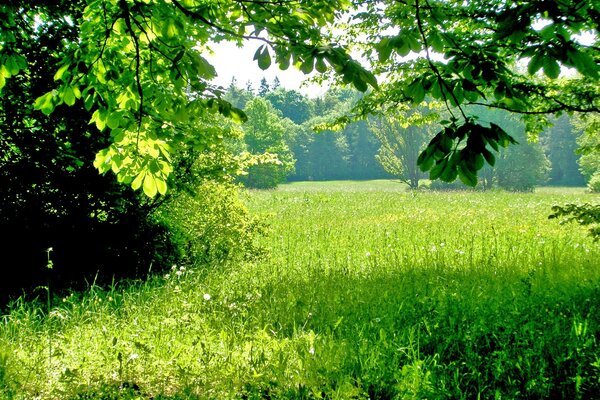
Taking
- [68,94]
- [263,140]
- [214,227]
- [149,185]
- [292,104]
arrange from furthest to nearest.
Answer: [292,104] → [263,140] → [214,227] → [149,185] → [68,94]

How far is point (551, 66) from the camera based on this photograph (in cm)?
A: 181

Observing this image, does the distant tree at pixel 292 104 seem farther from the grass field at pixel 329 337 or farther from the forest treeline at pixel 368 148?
the grass field at pixel 329 337

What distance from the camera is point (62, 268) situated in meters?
6.47

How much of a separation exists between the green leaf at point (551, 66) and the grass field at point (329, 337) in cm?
223

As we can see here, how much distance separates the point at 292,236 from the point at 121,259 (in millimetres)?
5217

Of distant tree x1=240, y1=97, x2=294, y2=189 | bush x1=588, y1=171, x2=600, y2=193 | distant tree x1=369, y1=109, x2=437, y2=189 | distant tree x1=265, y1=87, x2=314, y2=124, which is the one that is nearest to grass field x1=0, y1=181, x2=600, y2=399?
bush x1=588, y1=171, x2=600, y2=193

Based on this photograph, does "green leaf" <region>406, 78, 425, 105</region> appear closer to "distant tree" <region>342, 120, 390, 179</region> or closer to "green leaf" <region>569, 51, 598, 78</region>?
"green leaf" <region>569, 51, 598, 78</region>

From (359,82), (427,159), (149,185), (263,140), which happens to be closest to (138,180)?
(149,185)

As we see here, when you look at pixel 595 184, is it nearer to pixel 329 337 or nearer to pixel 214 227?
pixel 214 227

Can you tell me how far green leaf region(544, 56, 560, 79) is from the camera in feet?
5.93

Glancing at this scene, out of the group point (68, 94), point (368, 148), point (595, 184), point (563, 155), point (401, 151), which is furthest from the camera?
point (368, 148)

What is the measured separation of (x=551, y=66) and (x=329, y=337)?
122 inches

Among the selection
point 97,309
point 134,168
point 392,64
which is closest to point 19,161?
point 97,309

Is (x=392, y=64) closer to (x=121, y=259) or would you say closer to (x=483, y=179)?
(x=121, y=259)
